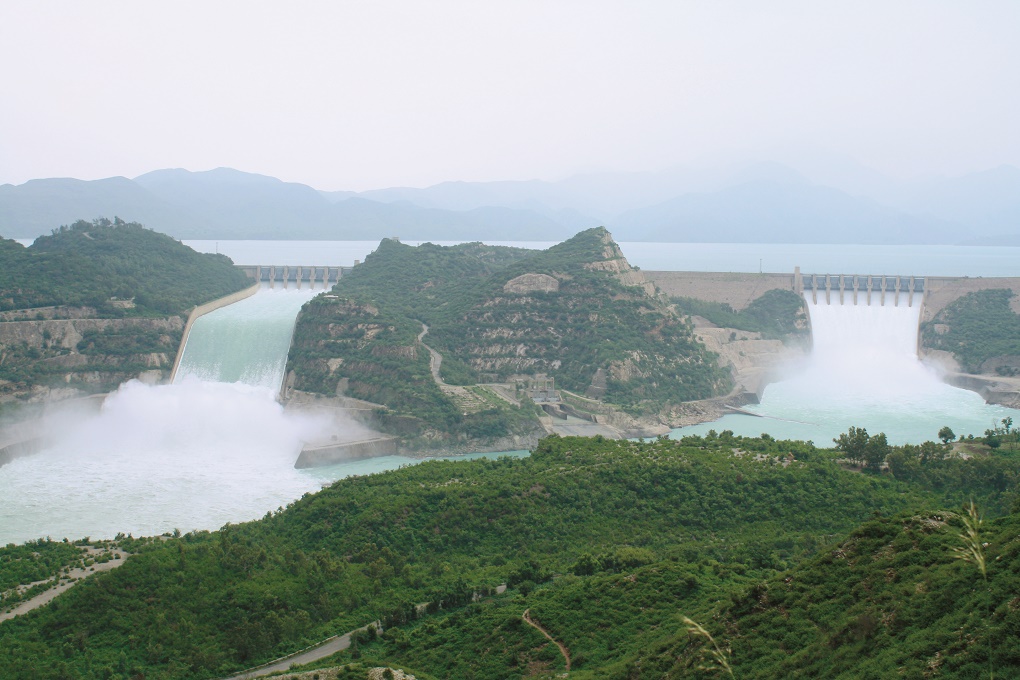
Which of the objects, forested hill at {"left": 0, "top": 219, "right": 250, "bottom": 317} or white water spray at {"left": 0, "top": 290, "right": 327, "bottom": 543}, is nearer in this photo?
white water spray at {"left": 0, "top": 290, "right": 327, "bottom": 543}

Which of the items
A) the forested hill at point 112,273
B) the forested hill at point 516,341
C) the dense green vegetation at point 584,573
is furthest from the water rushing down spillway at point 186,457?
the dense green vegetation at point 584,573

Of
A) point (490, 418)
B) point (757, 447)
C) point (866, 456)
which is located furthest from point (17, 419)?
point (866, 456)

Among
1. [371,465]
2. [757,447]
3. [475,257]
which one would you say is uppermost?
[475,257]

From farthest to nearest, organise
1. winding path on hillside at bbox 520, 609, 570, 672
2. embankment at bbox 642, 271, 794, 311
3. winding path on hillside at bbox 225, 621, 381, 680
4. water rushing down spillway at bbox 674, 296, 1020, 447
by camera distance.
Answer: embankment at bbox 642, 271, 794, 311, water rushing down spillway at bbox 674, 296, 1020, 447, winding path on hillside at bbox 225, 621, 381, 680, winding path on hillside at bbox 520, 609, 570, 672

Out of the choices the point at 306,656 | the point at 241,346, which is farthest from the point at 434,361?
the point at 306,656

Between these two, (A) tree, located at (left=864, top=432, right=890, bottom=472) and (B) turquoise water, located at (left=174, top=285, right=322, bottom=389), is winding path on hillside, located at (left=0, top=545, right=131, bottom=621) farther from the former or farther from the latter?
(B) turquoise water, located at (left=174, top=285, right=322, bottom=389)

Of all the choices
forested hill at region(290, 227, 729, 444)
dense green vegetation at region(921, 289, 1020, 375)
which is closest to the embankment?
dense green vegetation at region(921, 289, 1020, 375)

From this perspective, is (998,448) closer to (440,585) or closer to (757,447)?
(757,447)
